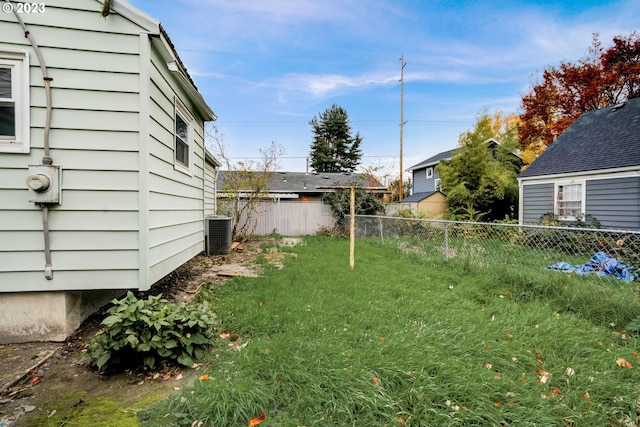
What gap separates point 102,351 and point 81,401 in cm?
39

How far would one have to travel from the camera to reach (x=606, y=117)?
1018cm

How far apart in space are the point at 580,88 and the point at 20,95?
72.6ft

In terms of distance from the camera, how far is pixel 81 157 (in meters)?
2.78

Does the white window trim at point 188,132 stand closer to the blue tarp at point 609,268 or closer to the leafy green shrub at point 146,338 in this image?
the leafy green shrub at point 146,338

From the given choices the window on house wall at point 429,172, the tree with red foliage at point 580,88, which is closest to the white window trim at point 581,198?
the tree with red foliage at point 580,88

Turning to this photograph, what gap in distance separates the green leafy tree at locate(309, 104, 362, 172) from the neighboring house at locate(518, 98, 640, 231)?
70.4ft

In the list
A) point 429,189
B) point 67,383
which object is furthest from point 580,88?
point 67,383

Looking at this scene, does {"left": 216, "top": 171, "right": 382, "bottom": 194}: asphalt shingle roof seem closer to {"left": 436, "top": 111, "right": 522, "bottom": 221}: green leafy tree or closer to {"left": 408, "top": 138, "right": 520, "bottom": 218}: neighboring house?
{"left": 408, "top": 138, "right": 520, "bottom": 218}: neighboring house

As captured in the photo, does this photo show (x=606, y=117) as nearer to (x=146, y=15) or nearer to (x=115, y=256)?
(x=146, y=15)

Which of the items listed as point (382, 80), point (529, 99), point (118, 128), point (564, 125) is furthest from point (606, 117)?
point (118, 128)

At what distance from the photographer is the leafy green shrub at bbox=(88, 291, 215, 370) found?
219 cm

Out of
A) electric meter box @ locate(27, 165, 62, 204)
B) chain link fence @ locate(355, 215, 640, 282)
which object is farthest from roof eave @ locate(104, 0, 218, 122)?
chain link fence @ locate(355, 215, 640, 282)

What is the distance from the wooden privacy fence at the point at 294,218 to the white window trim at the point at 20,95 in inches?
373

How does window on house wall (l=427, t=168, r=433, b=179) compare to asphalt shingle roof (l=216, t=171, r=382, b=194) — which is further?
window on house wall (l=427, t=168, r=433, b=179)
